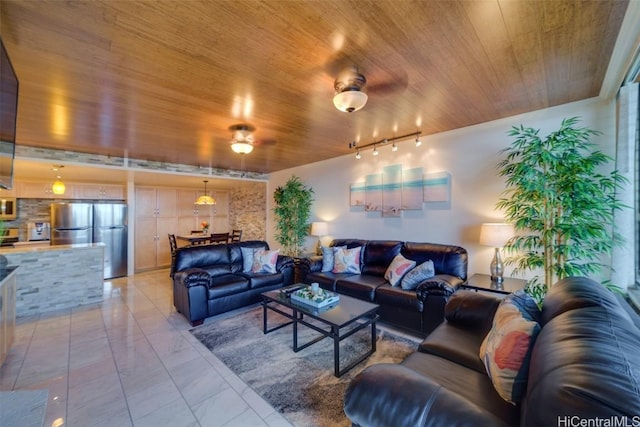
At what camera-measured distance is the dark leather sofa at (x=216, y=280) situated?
329 centimetres

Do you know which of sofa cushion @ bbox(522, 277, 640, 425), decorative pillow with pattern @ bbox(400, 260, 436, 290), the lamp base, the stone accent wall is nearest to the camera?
sofa cushion @ bbox(522, 277, 640, 425)

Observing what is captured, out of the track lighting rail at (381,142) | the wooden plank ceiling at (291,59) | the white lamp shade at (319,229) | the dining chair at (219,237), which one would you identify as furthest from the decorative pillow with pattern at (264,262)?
the track lighting rail at (381,142)

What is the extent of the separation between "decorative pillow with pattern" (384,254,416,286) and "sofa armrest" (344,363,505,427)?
2.17m

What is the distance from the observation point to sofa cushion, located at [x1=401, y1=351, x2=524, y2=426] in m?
1.14

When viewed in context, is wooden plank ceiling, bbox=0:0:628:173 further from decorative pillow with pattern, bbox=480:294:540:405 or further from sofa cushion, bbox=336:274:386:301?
sofa cushion, bbox=336:274:386:301

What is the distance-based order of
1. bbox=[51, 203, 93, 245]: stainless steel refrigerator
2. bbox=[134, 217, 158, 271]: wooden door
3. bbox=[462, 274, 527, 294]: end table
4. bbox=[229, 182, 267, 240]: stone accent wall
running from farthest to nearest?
bbox=[229, 182, 267, 240]: stone accent wall < bbox=[134, 217, 158, 271]: wooden door < bbox=[51, 203, 93, 245]: stainless steel refrigerator < bbox=[462, 274, 527, 294]: end table

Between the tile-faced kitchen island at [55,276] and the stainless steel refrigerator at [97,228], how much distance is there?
1332mm

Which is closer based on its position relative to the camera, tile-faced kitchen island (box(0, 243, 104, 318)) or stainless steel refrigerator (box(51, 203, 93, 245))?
tile-faced kitchen island (box(0, 243, 104, 318))

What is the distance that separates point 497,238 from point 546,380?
2493 millimetres

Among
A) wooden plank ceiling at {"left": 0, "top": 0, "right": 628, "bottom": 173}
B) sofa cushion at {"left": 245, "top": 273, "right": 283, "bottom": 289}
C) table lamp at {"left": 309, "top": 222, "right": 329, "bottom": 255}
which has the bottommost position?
sofa cushion at {"left": 245, "top": 273, "right": 283, "bottom": 289}

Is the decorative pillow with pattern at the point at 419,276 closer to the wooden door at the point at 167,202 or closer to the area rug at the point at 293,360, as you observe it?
the area rug at the point at 293,360

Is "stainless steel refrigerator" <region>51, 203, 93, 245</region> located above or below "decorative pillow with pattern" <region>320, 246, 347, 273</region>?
above

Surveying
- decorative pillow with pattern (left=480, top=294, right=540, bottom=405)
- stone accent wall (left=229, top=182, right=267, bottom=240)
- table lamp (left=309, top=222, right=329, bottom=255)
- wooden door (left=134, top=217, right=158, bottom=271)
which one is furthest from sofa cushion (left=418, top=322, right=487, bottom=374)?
wooden door (left=134, top=217, right=158, bottom=271)

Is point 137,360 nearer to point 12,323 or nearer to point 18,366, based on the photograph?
point 18,366
